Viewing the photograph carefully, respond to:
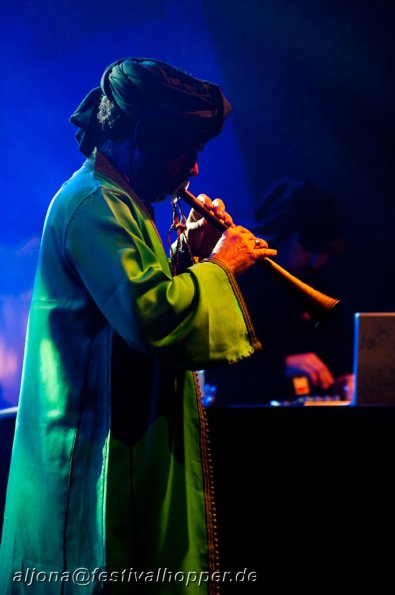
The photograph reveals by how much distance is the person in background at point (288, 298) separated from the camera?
423 centimetres

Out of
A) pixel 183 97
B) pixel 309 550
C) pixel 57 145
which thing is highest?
pixel 57 145

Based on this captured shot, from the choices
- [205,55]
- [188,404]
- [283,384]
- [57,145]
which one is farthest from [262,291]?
[188,404]

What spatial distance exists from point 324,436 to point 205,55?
3.76 metres

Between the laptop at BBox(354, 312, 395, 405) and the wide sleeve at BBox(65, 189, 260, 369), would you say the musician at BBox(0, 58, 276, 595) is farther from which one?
the laptop at BBox(354, 312, 395, 405)

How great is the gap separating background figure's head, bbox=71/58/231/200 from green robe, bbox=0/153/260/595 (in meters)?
0.14

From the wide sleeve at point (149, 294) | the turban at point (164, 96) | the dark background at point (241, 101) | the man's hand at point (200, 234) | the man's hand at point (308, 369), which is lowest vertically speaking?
the man's hand at point (308, 369)

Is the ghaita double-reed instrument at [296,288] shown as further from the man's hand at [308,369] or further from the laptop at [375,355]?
the man's hand at [308,369]

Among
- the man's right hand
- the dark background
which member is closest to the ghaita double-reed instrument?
the man's right hand

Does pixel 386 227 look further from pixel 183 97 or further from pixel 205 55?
pixel 183 97

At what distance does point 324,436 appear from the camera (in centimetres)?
230

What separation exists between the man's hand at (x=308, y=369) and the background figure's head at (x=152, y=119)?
3057mm

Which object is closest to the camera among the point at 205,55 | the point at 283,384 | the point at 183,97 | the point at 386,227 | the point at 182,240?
the point at 183,97

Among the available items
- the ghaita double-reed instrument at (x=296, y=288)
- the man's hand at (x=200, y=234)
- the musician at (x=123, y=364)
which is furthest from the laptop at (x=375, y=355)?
the musician at (x=123, y=364)

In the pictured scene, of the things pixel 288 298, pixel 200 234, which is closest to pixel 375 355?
pixel 200 234
